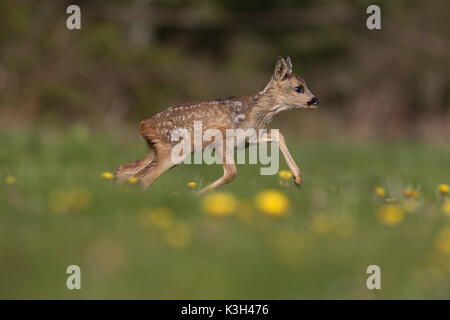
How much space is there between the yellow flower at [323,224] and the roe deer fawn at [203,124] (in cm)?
246

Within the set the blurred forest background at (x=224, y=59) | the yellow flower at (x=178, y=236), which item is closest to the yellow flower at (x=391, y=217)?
the yellow flower at (x=178, y=236)

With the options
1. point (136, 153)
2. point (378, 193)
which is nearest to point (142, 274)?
point (378, 193)

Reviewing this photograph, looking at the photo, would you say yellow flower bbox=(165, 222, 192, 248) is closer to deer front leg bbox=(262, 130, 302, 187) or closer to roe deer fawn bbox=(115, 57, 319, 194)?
roe deer fawn bbox=(115, 57, 319, 194)

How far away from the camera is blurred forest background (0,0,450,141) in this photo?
21.9 meters

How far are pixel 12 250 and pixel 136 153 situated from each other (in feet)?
28.4

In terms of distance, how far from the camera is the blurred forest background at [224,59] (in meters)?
21.9

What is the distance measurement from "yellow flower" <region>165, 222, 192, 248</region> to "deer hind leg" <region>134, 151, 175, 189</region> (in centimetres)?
284

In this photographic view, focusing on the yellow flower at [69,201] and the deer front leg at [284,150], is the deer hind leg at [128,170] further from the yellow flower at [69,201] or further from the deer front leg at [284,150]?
the yellow flower at [69,201]

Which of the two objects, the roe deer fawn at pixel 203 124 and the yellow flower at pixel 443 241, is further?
the roe deer fawn at pixel 203 124

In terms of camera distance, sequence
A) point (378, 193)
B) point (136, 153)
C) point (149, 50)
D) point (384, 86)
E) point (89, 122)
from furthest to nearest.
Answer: point (384, 86), point (149, 50), point (89, 122), point (136, 153), point (378, 193)

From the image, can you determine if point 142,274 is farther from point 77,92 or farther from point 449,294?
point 77,92

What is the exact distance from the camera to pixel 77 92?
22.1m

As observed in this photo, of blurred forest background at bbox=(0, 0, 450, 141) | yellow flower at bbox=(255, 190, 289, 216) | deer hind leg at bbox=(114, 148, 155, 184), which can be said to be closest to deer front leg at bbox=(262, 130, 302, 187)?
deer hind leg at bbox=(114, 148, 155, 184)

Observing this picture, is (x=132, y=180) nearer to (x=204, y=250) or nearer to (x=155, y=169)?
(x=155, y=169)
